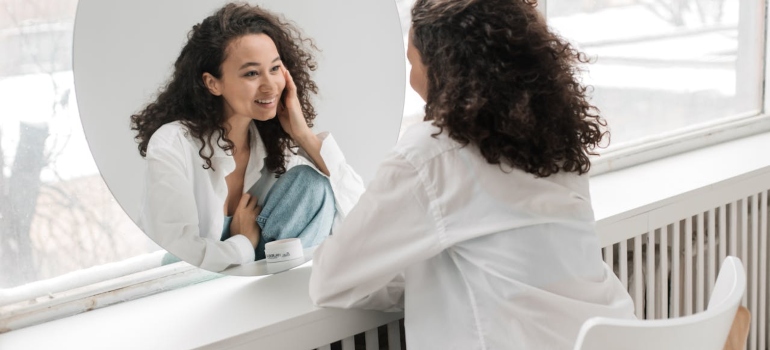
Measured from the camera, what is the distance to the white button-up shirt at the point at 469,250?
3.88 ft

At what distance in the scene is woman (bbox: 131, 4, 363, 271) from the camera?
1.28 metres

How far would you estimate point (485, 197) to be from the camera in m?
1.19

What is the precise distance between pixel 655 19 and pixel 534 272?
1.33 m

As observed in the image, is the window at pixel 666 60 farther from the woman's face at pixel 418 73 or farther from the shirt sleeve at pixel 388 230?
the shirt sleeve at pixel 388 230

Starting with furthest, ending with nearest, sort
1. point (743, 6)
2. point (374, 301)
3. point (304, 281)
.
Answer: point (743, 6) → point (304, 281) → point (374, 301)

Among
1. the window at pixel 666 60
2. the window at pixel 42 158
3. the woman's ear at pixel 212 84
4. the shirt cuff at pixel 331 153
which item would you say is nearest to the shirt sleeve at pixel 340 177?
the shirt cuff at pixel 331 153

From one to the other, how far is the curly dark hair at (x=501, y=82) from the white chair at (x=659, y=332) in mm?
277

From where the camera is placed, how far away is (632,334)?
99 centimetres

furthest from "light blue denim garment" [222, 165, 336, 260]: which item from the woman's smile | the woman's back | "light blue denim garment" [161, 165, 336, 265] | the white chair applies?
the white chair

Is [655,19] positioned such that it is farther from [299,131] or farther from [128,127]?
[128,127]

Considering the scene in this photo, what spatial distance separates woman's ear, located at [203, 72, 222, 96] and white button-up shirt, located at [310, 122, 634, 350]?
28cm

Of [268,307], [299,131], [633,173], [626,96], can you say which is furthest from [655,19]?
[268,307]

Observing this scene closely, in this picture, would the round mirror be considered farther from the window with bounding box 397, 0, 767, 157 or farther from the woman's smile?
the window with bounding box 397, 0, 767, 157

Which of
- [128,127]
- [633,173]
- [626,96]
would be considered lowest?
[633,173]
